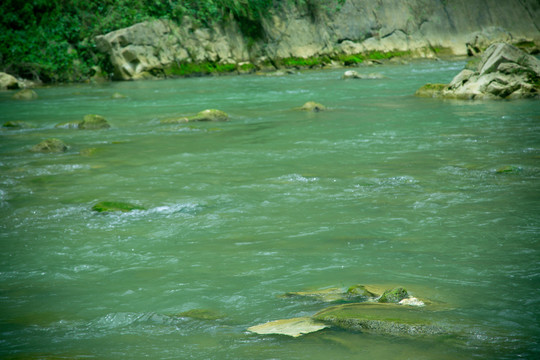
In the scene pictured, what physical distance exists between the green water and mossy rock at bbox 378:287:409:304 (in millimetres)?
189

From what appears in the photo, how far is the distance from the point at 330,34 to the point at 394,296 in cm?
2821

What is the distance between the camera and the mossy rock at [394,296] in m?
3.11

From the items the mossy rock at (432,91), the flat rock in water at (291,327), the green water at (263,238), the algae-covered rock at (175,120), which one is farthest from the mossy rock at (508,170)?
the mossy rock at (432,91)

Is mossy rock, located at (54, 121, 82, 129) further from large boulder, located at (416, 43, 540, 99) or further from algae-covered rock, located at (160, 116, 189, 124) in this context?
large boulder, located at (416, 43, 540, 99)

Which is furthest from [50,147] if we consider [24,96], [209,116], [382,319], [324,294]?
[24,96]

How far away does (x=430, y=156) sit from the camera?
Answer: 7316 millimetres

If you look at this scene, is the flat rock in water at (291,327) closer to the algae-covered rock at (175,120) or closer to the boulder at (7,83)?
the algae-covered rock at (175,120)

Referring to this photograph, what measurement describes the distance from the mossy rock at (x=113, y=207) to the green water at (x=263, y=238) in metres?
0.09

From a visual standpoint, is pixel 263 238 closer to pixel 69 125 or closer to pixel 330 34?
pixel 69 125

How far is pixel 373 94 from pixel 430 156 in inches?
341

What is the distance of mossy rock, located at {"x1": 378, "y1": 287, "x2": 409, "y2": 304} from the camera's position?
3.11m

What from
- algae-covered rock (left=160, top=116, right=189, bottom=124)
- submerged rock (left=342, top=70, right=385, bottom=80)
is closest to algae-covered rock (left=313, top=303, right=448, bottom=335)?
algae-covered rock (left=160, top=116, right=189, bottom=124)

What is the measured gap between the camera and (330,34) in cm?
2983

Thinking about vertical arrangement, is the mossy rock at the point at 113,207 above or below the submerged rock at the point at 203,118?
below
